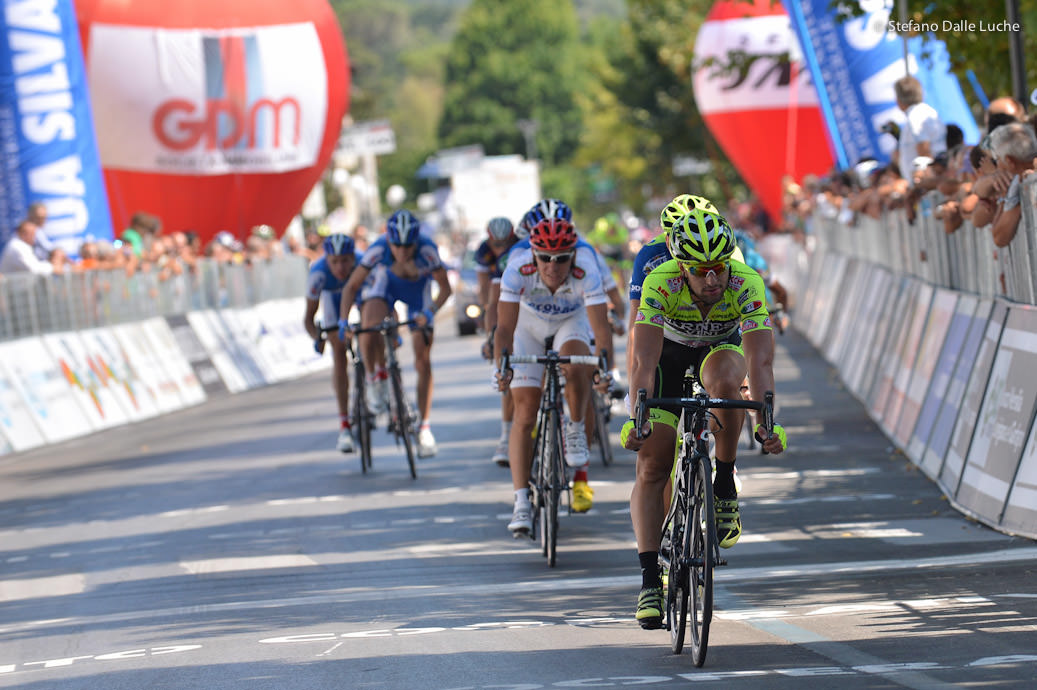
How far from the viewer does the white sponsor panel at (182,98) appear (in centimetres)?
3562

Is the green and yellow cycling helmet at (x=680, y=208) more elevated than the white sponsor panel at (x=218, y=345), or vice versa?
the green and yellow cycling helmet at (x=680, y=208)

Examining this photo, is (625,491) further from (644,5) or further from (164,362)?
(644,5)

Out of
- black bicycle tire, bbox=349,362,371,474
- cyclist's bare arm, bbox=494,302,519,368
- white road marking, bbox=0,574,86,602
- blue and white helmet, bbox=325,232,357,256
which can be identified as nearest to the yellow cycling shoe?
cyclist's bare arm, bbox=494,302,519,368

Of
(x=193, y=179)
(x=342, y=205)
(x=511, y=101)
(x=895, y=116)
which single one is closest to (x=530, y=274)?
(x=895, y=116)

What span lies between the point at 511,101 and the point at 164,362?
4464 inches

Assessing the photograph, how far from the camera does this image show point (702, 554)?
732 cm

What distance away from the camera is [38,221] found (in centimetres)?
2127

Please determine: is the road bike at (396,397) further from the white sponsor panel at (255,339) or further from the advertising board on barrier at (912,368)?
the white sponsor panel at (255,339)

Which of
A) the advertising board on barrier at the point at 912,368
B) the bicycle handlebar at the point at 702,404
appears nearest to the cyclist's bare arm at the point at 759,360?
the bicycle handlebar at the point at 702,404

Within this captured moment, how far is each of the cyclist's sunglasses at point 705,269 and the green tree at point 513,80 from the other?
409 ft

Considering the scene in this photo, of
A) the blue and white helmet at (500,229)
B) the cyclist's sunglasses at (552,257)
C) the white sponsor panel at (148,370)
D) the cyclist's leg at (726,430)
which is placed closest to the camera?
the cyclist's leg at (726,430)

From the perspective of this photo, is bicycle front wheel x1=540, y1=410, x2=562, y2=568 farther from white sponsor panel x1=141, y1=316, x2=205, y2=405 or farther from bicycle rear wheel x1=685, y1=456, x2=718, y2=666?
white sponsor panel x1=141, y1=316, x2=205, y2=405

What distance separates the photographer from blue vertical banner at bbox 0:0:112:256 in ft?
78.0

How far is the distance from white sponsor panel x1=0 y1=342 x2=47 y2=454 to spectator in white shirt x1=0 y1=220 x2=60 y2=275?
1.91 metres
